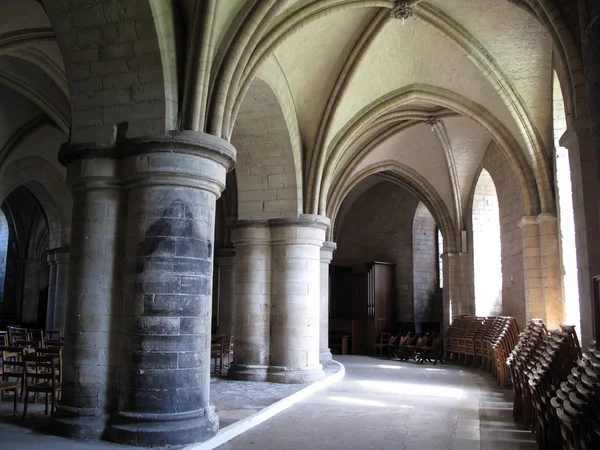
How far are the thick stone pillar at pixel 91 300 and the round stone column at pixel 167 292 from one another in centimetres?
20

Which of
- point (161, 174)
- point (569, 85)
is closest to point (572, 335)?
point (569, 85)

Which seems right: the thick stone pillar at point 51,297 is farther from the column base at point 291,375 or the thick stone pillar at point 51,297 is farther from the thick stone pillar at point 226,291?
the column base at point 291,375

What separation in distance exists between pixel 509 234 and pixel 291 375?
297 inches

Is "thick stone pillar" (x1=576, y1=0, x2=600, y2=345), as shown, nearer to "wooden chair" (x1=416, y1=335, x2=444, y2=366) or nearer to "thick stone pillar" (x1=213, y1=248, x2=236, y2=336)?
"wooden chair" (x1=416, y1=335, x2=444, y2=366)

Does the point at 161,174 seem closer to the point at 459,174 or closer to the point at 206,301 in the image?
the point at 206,301

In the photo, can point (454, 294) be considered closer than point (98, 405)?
No

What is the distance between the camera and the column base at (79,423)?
5.50 meters

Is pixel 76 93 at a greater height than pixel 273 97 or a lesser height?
lesser

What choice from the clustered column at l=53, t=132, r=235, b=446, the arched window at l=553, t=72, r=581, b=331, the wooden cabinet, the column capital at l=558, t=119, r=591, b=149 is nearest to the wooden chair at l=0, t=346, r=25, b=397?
the clustered column at l=53, t=132, r=235, b=446

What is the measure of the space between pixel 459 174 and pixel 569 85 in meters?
9.77

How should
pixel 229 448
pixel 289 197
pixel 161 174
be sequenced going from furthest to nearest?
pixel 289 197, pixel 161 174, pixel 229 448

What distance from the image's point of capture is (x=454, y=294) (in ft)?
54.8

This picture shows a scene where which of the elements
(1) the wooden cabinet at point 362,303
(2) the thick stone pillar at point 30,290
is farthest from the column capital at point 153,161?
(2) the thick stone pillar at point 30,290

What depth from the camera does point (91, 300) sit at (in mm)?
5918
